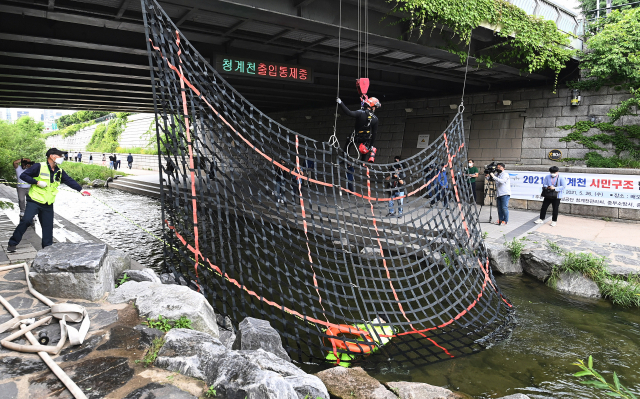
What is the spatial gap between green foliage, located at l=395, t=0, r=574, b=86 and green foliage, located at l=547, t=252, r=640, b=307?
166 inches

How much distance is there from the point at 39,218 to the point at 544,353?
563 centimetres

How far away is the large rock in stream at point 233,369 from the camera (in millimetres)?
1911

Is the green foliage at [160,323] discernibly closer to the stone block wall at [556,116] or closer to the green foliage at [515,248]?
the green foliage at [515,248]

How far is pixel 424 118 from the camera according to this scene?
42.9 feet

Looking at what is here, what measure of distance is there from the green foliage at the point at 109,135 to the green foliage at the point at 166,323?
3521 cm

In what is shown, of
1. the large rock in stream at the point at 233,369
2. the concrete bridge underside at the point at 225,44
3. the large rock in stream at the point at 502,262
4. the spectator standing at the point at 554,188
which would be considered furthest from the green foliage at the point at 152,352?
the spectator standing at the point at 554,188

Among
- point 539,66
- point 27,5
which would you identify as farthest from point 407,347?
point 539,66

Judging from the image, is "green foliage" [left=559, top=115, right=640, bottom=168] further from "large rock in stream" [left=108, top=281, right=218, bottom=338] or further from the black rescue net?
"large rock in stream" [left=108, top=281, right=218, bottom=338]

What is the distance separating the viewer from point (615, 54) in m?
9.13

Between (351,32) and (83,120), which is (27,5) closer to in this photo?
(351,32)

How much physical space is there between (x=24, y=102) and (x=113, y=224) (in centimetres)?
944

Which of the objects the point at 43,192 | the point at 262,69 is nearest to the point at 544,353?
the point at 43,192

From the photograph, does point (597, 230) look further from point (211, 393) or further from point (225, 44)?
point (225, 44)

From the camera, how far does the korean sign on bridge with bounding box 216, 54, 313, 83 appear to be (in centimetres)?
753
